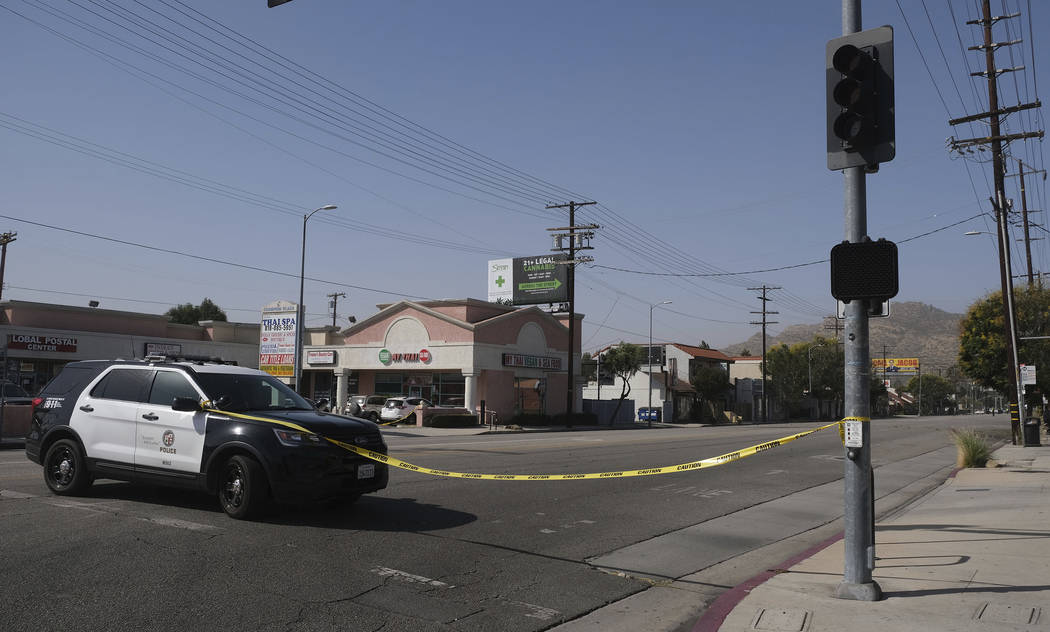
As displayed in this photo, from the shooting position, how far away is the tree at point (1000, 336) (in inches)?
1539

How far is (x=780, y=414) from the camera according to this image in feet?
307

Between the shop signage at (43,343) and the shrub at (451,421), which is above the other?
the shop signage at (43,343)

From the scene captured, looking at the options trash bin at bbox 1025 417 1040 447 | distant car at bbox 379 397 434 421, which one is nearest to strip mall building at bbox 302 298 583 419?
distant car at bbox 379 397 434 421

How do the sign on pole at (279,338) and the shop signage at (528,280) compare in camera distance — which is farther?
the shop signage at (528,280)

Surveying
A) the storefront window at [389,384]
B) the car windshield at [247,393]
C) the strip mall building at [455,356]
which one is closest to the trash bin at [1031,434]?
the car windshield at [247,393]

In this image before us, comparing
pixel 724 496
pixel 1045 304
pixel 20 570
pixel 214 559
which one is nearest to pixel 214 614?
pixel 214 559

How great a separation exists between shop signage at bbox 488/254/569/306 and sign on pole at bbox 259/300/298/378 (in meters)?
31.5

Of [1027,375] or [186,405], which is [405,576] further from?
[1027,375]

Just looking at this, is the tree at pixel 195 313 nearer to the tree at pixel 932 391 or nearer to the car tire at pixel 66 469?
the car tire at pixel 66 469

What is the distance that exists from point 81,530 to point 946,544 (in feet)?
30.7

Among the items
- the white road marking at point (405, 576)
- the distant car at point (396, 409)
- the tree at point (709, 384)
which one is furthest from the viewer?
the tree at point (709, 384)

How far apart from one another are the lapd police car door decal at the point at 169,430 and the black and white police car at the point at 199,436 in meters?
0.01

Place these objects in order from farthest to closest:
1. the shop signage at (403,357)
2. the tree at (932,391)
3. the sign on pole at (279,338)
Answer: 1. the tree at (932,391)
2. the shop signage at (403,357)
3. the sign on pole at (279,338)

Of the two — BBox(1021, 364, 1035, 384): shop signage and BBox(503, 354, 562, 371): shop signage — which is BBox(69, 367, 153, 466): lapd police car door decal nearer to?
BBox(1021, 364, 1035, 384): shop signage
